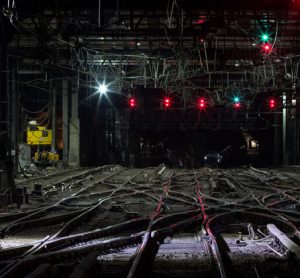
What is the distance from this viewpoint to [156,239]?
20.4 ft

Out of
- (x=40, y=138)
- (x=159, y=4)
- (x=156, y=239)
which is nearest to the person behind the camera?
(x=156, y=239)

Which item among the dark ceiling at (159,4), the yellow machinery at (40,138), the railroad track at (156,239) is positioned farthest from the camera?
the yellow machinery at (40,138)

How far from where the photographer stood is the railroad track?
4891mm

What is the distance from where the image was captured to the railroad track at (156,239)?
4891 millimetres

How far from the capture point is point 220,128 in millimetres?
35938

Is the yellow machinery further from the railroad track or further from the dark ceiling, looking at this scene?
the railroad track

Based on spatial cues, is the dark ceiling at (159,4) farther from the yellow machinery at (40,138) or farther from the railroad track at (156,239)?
the yellow machinery at (40,138)

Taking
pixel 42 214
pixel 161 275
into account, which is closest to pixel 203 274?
pixel 161 275

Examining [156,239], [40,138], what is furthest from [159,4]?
[40,138]

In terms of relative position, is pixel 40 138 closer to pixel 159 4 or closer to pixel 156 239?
pixel 159 4

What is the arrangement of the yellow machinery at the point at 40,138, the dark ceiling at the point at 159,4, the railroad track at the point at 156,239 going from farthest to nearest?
1. the yellow machinery at the point at 40,138
2. the dark ceiling at the point at 159,4
3. the railroad track at the point at 156,239

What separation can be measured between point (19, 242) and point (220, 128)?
30.7 m

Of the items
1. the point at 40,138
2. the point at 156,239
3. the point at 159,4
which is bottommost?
the point at 156,239

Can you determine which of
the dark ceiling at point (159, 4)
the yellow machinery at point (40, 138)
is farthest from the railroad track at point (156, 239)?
the yellow machinery at point (40, 138)
